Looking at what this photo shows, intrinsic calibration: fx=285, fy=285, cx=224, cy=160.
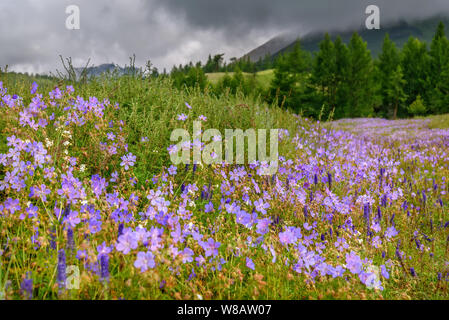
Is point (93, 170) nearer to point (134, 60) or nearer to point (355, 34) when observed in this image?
point (134, 60)

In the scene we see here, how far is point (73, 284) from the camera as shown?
162 centimetres

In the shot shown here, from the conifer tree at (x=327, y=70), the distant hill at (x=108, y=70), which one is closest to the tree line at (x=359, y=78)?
the conifer tree at (x=327, y=70)

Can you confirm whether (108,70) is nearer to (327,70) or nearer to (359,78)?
(327,70)

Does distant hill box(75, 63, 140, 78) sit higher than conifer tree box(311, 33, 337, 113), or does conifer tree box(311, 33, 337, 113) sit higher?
conifer tree box(311, 33, 337, 113)

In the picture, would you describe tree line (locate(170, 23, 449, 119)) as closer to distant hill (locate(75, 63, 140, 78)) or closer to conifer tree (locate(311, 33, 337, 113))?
conifer tree (locate(311, 33, 337, 113))

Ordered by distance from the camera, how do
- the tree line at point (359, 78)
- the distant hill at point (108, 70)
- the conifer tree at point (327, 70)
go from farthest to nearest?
the conifer tree at point (327, 70)
the tree line at point (359, 78)
the distant hill at point (108, 70)

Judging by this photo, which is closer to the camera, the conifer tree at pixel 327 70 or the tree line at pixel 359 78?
the tree line at pixel 359 78

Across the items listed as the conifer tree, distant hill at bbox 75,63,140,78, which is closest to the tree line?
the conifer tree

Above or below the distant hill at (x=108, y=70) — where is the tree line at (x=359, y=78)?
above

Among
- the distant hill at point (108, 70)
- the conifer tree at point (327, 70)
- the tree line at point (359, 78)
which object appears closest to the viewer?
the distant hill at point (108, 70)

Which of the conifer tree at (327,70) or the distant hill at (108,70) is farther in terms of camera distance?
the conifer tree at (327,70)

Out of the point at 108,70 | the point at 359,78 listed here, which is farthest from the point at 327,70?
the point at 108,70

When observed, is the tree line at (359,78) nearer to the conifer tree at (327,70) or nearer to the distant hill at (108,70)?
the conifer tree at (327,70)
